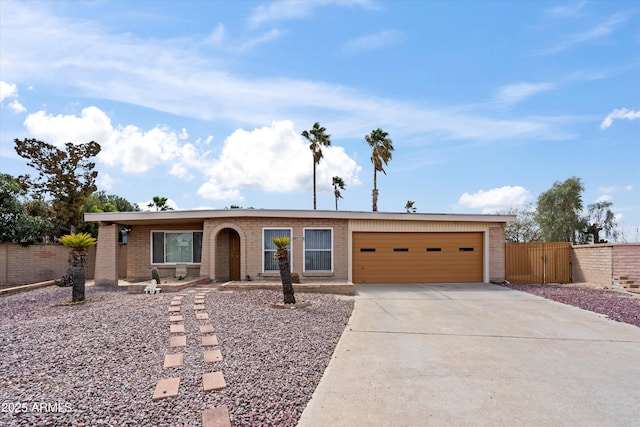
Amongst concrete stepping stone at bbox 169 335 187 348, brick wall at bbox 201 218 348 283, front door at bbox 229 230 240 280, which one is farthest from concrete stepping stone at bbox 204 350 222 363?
front door at bbox 229 230 240 280

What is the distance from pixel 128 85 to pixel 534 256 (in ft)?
49.9

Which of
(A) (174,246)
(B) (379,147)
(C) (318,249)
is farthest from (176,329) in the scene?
(B) (379,147)

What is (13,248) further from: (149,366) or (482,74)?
(482,74)

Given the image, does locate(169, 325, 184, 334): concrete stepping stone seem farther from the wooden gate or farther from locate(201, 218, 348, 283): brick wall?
the wooden gate

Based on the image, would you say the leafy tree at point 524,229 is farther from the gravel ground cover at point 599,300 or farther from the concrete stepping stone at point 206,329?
the concrete stepping stone at point 206,329

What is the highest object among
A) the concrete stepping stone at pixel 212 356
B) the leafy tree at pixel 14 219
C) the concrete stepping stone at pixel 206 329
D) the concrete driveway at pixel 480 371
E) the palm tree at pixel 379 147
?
the palm tree at pixel 379 147

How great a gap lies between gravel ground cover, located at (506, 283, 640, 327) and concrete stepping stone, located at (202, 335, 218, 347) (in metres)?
8.13

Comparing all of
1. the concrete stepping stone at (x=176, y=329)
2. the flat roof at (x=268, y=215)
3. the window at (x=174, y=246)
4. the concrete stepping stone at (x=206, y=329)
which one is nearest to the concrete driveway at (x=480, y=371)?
the concrete stepping stone at (x=206, y=329)

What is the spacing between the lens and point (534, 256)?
14.3m

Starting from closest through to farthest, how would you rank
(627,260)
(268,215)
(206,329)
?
(206,329) < (627,260) < (268,215)

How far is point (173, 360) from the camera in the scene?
4668mm

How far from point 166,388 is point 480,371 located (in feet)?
12.1

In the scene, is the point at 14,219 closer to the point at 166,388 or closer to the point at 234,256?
the point at 234,256

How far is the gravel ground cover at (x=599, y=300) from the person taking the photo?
8140mm
